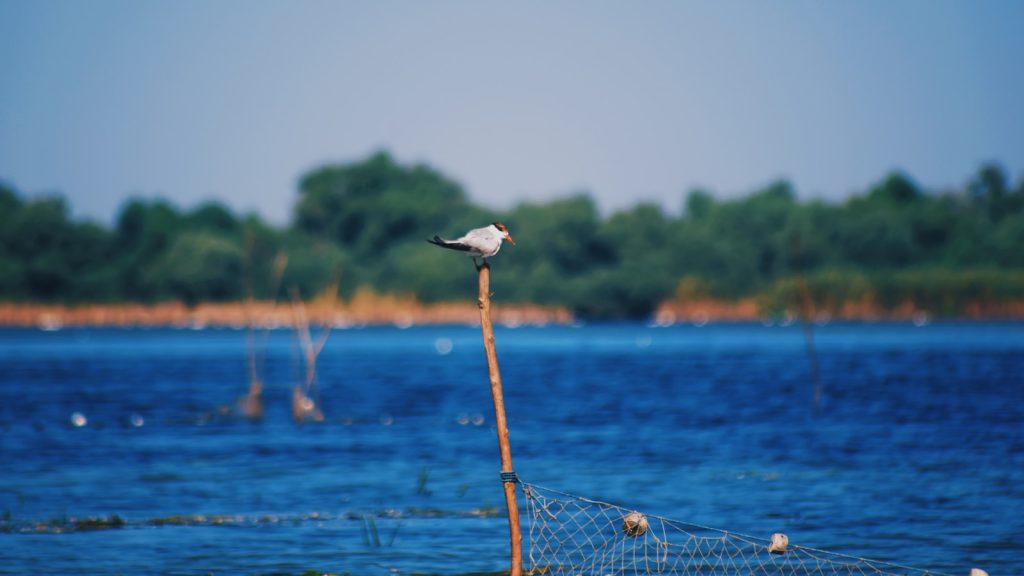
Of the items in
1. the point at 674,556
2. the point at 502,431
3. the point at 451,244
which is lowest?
the point at 674,556

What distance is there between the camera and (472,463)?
114ft

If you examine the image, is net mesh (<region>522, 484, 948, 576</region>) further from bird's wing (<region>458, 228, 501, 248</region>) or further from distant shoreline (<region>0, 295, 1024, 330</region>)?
distant shoreline (<region>0, 295, 1024, 330</region>)

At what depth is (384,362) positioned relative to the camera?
310 ft

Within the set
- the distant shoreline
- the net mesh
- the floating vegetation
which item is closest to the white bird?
the net mesh

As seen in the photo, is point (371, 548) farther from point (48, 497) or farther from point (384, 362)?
point (384, 362)

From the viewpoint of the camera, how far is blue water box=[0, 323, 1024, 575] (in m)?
23.2

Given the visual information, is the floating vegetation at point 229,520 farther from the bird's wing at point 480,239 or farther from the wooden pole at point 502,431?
the bird's wing at point 480,239

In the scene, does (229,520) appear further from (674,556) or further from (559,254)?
(559,254)

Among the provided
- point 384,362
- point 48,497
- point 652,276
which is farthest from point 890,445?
point 652,276

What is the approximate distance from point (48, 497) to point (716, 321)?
532 ft

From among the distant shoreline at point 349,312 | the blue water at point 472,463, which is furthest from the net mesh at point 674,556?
the distant shoreline at point 349,312

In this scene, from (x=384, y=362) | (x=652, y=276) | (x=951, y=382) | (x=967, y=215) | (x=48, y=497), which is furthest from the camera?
(x=967, y=215)

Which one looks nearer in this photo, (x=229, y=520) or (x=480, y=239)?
(x=480, y=239)

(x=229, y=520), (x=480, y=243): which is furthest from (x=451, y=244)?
(x=229, y=520)
